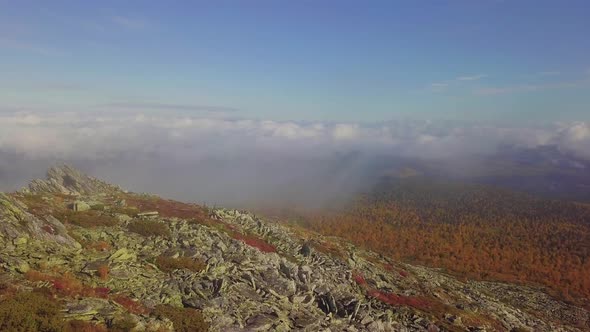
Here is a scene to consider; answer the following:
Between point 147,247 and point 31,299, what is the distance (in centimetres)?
1494

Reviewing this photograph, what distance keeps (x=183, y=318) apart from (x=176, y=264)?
841 centimetres

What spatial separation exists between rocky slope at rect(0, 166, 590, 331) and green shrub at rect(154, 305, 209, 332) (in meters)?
0.09

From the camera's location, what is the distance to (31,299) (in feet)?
70.5

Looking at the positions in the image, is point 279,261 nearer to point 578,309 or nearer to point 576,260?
point 578,309

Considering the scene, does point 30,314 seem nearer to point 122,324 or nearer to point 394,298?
point 122,324

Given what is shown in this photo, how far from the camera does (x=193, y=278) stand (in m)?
31.6

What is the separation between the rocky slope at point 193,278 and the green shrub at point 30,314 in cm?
120

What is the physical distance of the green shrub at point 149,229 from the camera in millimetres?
40625

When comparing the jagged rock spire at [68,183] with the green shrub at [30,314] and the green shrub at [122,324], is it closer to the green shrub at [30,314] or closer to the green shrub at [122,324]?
the green shrub at [30,314]

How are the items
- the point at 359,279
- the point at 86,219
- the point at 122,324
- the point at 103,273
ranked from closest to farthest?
the point at 122,324
the point at 103,273
the point at 86,219
the point at 359,279

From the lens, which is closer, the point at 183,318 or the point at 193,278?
the point at 183,318

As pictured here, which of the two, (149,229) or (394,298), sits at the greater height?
(149,229)

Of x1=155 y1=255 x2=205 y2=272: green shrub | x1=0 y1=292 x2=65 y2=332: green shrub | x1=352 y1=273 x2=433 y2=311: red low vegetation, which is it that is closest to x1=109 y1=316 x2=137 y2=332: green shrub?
x1=0 y1=292 x2=65 y2=332: green shrub

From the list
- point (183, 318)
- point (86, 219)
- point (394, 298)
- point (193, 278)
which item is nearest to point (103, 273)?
point (193, 278)
